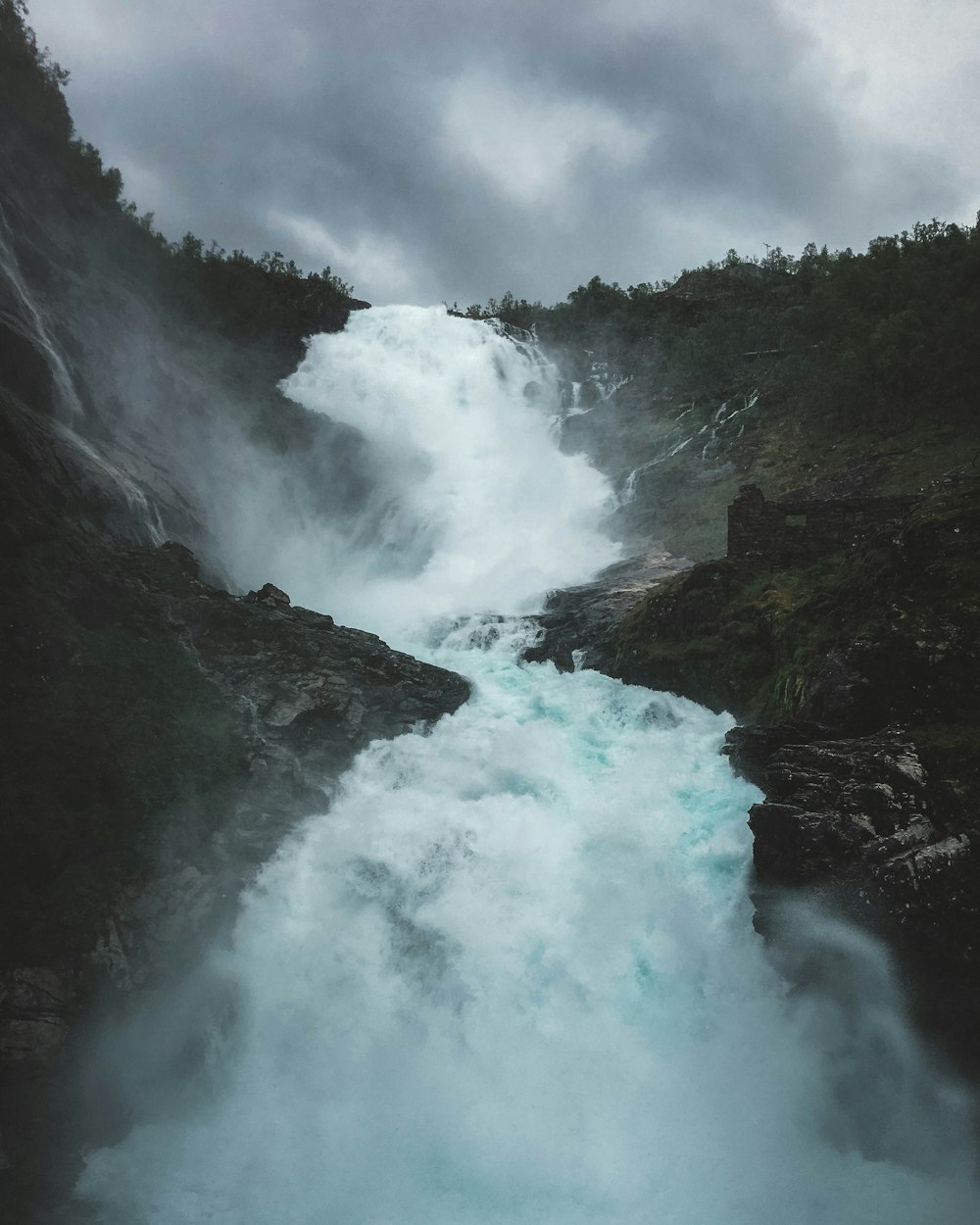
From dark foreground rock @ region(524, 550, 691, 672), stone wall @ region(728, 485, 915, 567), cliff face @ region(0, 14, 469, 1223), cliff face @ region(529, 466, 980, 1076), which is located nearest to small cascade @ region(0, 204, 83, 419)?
cliff face @ region(0, 14, 469, 1223)

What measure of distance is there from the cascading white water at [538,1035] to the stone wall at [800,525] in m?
5.33

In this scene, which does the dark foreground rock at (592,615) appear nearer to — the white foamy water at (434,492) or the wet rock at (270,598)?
the white foamy water at (434,492)

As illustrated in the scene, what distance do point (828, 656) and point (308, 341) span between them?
4264cm

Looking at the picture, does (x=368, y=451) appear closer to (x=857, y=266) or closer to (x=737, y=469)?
(x=737, y=469)

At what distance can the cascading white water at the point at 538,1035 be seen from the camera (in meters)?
9.33

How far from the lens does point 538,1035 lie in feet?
36.8

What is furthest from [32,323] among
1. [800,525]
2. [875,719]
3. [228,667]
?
[875,719]

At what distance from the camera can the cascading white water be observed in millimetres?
9328

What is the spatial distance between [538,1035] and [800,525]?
14294 mm

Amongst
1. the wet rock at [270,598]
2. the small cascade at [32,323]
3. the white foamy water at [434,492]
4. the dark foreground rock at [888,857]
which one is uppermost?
the white foamy water at [434,492]

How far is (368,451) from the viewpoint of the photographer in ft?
135

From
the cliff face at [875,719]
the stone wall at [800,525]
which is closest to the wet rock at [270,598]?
the cliff face at [875,719]

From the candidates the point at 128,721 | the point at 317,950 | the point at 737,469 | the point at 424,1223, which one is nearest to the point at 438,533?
the point at 737,469

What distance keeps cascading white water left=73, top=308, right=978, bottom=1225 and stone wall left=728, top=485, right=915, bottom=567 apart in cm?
533
